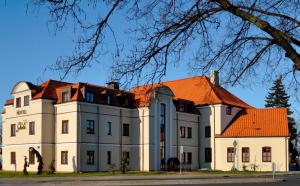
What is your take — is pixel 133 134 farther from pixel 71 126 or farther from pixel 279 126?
pixel 279 126

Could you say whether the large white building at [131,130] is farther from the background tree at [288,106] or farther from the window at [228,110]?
the background tree at [288,106]

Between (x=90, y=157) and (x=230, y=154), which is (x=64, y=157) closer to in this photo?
(x=90, y=157)

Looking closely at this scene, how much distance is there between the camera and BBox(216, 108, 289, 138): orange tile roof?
55678mm

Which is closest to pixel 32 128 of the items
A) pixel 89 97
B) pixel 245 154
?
pixel 89 97

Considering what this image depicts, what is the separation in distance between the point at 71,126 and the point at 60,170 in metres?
4.63

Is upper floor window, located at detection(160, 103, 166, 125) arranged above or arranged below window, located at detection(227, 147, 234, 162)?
above

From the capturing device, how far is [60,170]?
48.6 m

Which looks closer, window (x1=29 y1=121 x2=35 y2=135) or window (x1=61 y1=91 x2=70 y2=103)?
window (x1=61 y1=91 x2=70 y2=103)

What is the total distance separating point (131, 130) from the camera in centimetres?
5369

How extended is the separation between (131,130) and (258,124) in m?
15.2

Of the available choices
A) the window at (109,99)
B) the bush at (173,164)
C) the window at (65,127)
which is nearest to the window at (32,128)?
the window at (65,127)

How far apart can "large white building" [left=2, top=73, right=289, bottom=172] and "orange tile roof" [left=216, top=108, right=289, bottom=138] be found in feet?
0.36

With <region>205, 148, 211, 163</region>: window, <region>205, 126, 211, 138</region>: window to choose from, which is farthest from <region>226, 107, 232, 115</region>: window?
<region>205, 148, 211, 163</region>: window

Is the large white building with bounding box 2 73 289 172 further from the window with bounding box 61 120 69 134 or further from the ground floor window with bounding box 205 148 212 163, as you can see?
the window with bounding box 61 120 69 134
